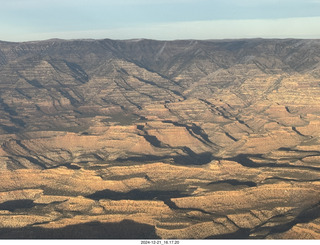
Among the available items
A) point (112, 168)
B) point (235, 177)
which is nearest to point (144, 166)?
point (112, 168)

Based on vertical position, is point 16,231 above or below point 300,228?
below

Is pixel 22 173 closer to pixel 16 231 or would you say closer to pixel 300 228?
pixel 16 231

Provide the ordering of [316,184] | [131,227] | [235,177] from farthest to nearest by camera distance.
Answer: [235,177], [316,184], [131,227]

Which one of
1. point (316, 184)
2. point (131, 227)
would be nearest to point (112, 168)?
point (131, 227)

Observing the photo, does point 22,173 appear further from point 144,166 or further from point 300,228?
point 300,228

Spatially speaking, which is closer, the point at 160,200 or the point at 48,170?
the point at 160,200

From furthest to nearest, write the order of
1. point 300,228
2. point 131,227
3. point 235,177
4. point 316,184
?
point 235,177 < point 316,184 < point 131,227 < point 300,228

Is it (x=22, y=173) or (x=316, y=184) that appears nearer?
(x=316, y=184)

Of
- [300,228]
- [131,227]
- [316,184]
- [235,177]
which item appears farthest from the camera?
[235,177]

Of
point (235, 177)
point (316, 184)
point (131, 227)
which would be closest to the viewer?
point (131, 227)
